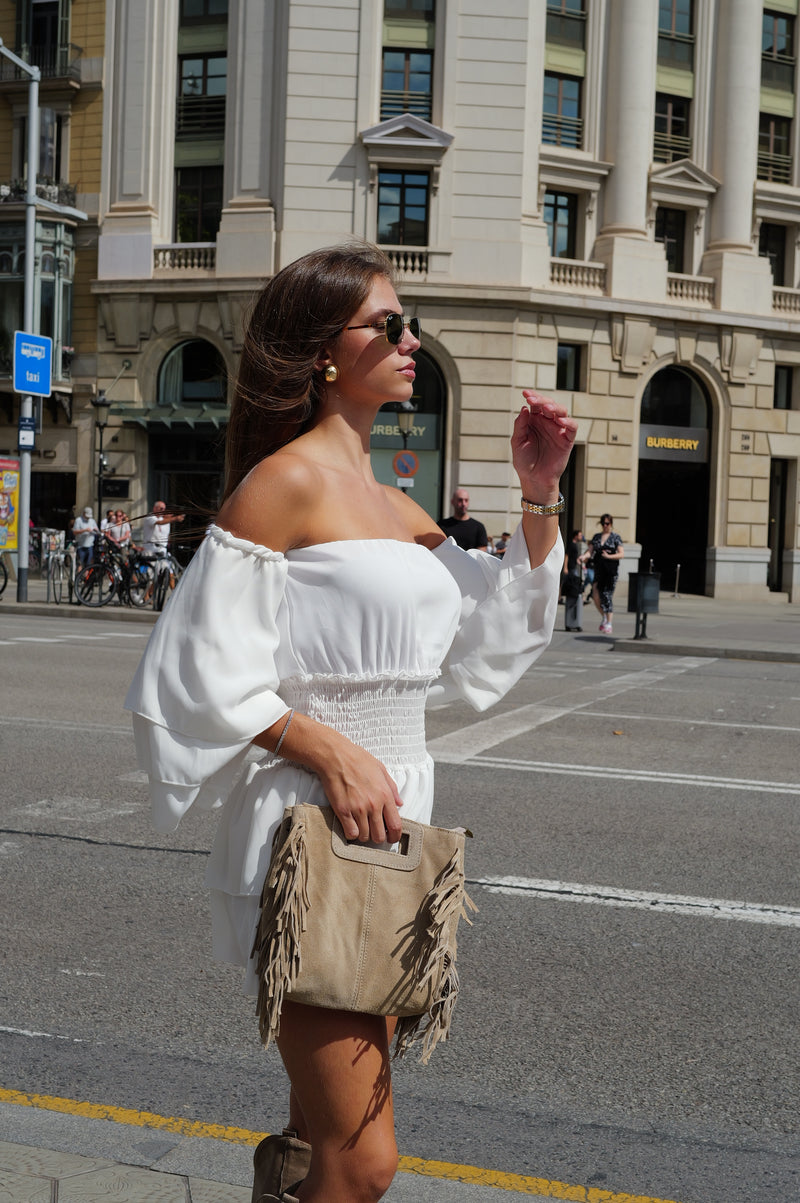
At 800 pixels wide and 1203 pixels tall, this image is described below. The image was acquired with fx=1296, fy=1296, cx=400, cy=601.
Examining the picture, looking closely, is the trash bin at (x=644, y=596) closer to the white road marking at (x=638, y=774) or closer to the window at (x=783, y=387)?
the white road marking at (x=638, y=774)

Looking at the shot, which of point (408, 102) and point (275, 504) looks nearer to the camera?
point (275, 504)

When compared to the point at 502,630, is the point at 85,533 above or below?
below

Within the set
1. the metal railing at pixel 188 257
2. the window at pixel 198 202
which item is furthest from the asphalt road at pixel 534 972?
the window at pixel 198 202

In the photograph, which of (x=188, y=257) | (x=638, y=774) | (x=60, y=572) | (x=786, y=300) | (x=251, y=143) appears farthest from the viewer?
(x=786, y=300)

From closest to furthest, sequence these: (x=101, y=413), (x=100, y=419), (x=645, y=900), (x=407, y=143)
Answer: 1. (x=645, y=900)
2. (x=101, y=413)
3. (x=100, y=419)
4. (x=407, y=143)

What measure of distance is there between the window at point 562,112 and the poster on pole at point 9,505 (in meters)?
16.6

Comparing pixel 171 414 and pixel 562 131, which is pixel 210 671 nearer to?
pixel 171 414

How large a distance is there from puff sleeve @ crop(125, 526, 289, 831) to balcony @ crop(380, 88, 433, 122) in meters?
30.9

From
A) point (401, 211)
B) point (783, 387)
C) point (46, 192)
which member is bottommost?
point (783, 387)

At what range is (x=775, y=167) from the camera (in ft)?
114

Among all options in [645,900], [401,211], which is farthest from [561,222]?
[645,900]

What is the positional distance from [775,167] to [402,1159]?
3546 cm

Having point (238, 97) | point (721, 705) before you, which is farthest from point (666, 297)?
point (721, 705)

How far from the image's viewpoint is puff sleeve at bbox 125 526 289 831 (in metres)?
2.14
